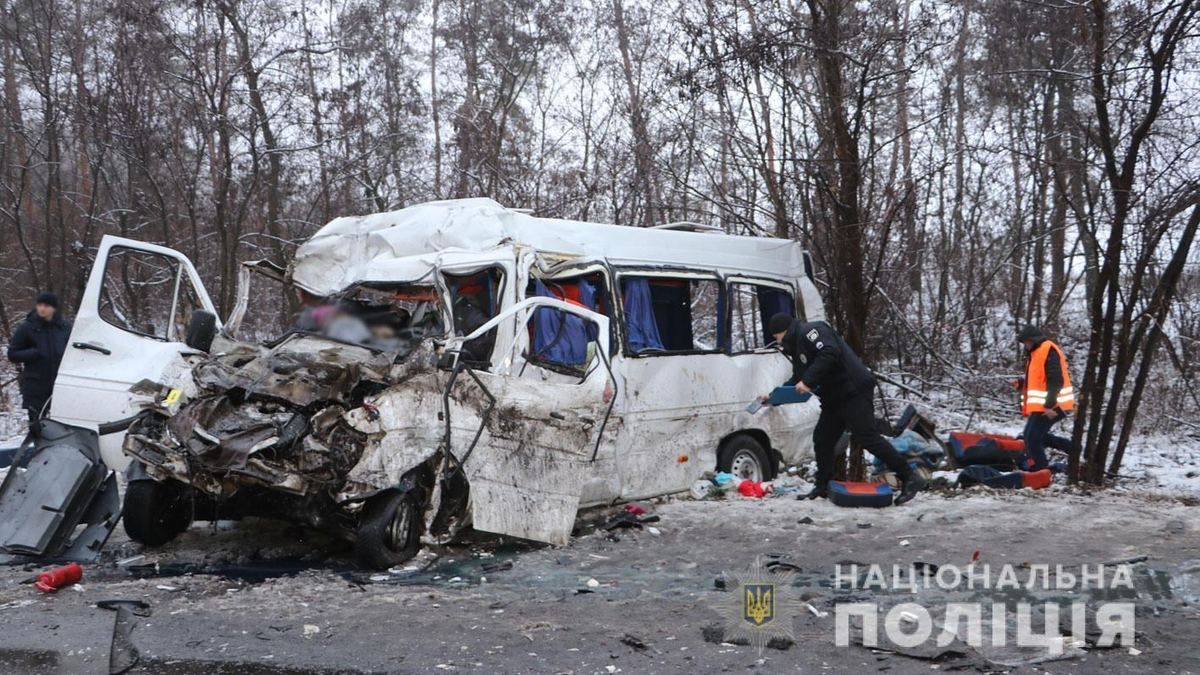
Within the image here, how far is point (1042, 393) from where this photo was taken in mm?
8578

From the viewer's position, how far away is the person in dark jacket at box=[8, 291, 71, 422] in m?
8.61

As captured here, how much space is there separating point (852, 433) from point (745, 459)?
108cm

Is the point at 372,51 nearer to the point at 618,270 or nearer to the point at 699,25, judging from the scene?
the point at 699,25

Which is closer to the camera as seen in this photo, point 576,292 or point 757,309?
point 576,292

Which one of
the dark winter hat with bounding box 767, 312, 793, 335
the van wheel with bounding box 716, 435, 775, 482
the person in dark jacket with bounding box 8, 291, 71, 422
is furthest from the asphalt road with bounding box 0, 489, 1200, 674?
the person in dark jacket with bounding box 8, 291, 71, 422

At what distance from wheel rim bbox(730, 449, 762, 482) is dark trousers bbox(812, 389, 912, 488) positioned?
2.24 feet

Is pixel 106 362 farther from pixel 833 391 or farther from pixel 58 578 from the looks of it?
pixel 833 391

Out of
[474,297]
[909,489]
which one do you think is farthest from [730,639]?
[909,489]

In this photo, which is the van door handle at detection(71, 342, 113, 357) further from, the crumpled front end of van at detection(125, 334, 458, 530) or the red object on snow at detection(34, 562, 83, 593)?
the red object on snow at detection(34, 562, 83, 593)

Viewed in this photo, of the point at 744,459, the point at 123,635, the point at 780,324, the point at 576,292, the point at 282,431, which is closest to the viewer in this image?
the point at 123,635

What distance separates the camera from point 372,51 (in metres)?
18.6

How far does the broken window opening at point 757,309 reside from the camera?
8.83 metres

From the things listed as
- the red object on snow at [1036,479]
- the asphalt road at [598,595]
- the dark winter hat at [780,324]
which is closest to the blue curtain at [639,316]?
the dark winter hat at [780,324]

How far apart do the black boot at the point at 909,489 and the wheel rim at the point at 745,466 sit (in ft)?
4.42
